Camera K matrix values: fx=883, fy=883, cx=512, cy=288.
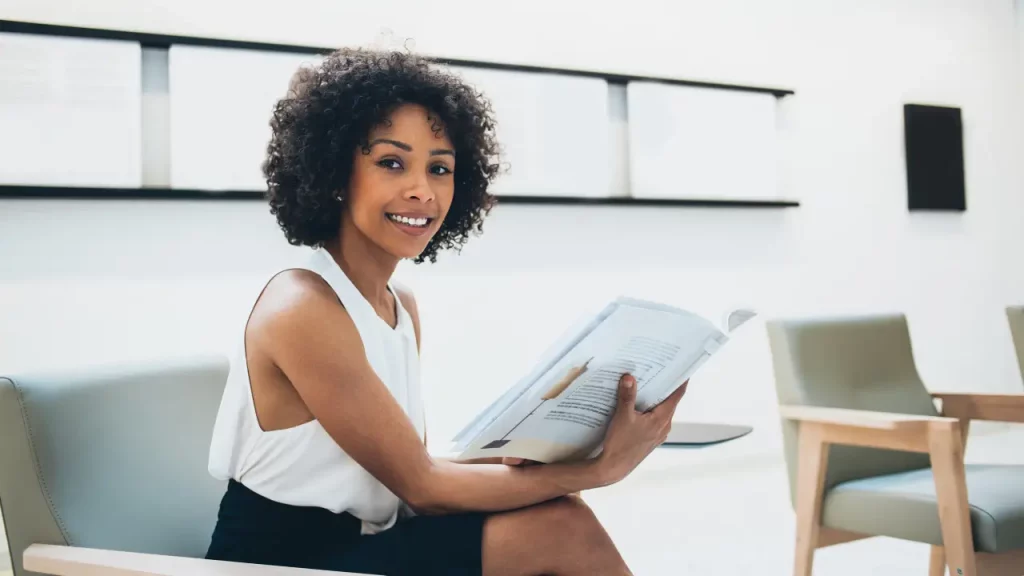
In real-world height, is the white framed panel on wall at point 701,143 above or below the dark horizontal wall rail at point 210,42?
below

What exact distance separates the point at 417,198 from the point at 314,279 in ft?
0.65

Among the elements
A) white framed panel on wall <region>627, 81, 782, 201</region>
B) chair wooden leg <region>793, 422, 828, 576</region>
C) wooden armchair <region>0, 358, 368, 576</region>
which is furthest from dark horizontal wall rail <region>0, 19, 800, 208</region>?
chair wooden leg <region>793, 422, 828, 576</region>

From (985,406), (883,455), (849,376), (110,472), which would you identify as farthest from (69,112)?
(985,406)

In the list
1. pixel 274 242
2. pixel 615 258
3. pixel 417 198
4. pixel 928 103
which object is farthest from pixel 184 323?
pixel 928 103

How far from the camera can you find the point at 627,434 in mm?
1165

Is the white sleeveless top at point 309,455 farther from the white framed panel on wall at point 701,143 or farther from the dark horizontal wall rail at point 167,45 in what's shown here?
the white framed panel on wall at point 701,143

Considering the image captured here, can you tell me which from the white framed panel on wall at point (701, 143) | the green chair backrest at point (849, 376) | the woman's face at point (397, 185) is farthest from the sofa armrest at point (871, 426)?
the white framed panel on wall at point (701, 143)

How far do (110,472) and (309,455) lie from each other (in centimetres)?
39

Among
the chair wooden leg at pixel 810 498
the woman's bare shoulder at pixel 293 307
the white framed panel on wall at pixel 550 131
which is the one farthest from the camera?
the white framed panel on wall at pixel 550 131

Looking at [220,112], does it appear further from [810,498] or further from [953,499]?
[953,499]

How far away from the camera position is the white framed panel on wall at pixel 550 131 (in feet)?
11.6

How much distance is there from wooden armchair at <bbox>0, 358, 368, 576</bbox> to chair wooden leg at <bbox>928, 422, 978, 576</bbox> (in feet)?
4.89

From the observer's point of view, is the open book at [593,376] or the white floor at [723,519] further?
the white floor at [723,519]

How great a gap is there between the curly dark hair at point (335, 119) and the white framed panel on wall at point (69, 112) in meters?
1.75
